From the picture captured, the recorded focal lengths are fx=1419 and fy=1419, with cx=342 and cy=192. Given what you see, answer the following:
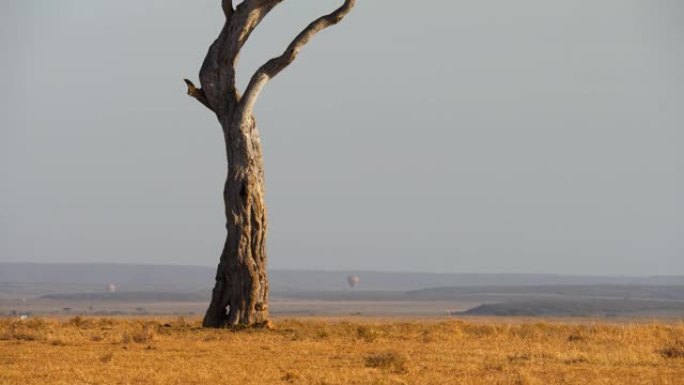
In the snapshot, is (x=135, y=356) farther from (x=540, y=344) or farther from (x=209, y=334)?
(x=540, y=344)

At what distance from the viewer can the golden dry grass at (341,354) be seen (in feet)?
59.4

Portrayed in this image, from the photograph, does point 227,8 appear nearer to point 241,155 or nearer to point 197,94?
point 197,94

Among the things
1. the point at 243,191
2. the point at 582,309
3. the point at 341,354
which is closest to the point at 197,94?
the point at 243,191

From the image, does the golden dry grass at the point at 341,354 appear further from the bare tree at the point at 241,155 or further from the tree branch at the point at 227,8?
the tree branch at the point at 227,8

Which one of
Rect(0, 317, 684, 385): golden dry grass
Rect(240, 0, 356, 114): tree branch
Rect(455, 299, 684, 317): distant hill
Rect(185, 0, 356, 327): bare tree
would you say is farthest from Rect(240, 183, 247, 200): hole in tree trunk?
Rect(455, 299, 684, 317): distant hill

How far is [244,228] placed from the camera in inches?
1037

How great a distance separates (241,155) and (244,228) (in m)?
1.37

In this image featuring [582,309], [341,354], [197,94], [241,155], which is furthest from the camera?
[582,309]

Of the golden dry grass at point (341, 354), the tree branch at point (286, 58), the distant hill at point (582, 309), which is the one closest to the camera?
the golden dry grass at point (341, 354)

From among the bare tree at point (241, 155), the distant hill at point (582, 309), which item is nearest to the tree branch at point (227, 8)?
the bare tree at point (241, 155)

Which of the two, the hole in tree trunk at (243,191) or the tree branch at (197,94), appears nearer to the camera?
the hole in tree trunk at (243,191)

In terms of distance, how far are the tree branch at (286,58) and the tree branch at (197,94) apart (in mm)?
964

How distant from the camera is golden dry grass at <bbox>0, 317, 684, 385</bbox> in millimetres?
18094

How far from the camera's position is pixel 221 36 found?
26250 mm
